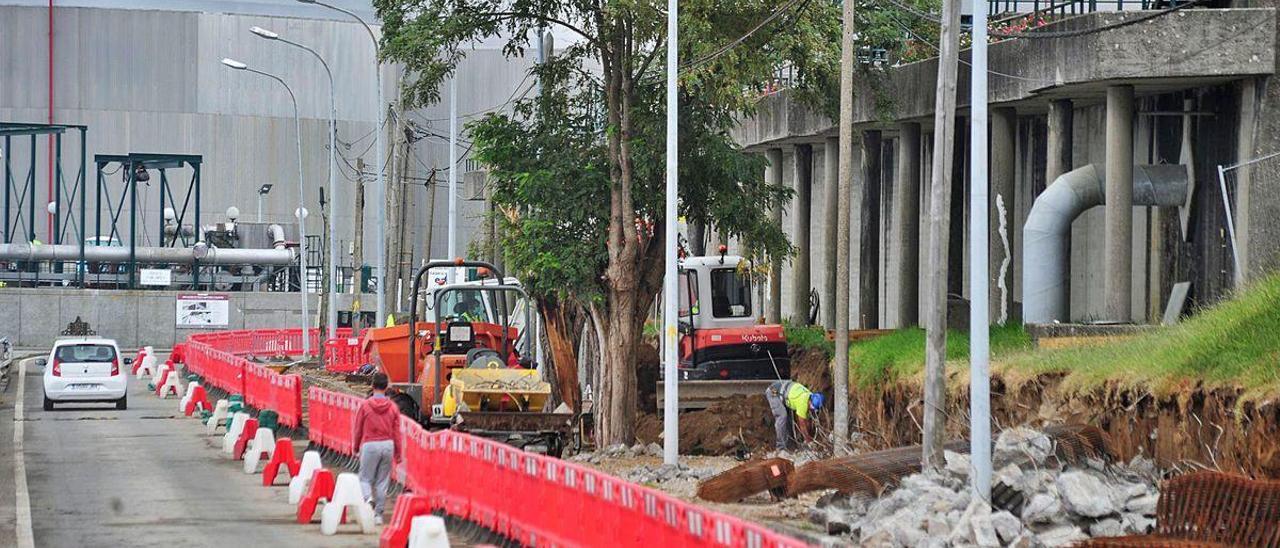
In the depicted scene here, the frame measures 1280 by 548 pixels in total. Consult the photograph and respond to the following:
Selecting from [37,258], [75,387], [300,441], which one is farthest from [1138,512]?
[37,258]

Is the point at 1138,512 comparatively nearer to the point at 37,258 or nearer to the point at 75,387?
the point at 75,387

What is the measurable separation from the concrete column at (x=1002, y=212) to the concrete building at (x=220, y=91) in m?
46.6

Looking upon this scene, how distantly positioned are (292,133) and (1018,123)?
5497cm

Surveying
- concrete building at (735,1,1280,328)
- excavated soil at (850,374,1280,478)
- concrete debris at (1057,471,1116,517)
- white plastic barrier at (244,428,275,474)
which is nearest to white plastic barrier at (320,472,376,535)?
white plastic barrier at (244,428,275,474)

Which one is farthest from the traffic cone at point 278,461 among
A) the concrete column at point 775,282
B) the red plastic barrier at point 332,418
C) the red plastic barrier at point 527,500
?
the concrete column at point 775,282

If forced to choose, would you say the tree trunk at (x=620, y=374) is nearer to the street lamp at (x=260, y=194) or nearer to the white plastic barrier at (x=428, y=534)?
the white plastic barrier at (x=428, y=534)

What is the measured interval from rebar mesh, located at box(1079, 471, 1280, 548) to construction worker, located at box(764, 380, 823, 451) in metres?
10.9

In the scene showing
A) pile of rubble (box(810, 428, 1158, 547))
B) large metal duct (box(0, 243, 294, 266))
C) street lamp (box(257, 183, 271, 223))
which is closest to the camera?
pile of rubble (box(810, 428, 1158, 547))

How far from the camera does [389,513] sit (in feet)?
66.0

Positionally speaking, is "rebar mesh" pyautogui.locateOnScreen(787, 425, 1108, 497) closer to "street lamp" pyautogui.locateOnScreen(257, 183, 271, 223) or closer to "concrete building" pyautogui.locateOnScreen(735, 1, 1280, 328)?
"concrete building" pyautogui.locateOnScreen(735, 1, 1280, 328)

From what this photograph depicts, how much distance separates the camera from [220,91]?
8025 centimetres

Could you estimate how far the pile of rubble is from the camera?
15.6 metres

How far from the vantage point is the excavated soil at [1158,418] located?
15.8m

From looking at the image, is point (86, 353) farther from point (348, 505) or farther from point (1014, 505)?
point (1014, 505)
